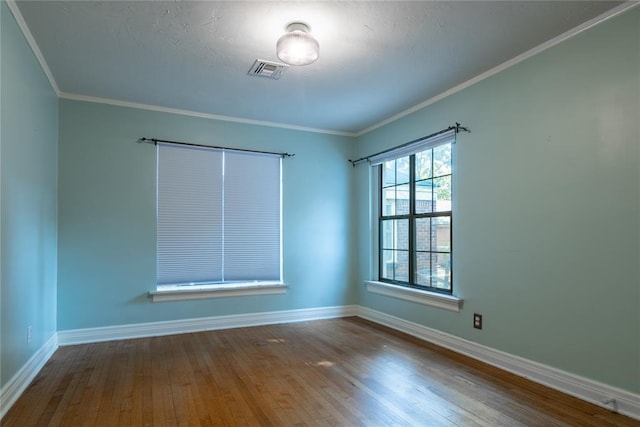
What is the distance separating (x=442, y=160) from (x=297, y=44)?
2058 mm

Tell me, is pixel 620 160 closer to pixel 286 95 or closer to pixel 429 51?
pixel 429 51

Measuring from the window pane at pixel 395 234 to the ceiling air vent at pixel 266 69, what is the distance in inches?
85.0

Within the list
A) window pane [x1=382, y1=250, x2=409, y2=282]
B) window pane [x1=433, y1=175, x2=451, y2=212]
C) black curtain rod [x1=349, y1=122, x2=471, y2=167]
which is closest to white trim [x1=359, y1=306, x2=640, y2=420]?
window pane [x1=382, y1=250, x2=409, y2=282]

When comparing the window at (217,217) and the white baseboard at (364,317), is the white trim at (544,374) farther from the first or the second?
the window at (217,217)

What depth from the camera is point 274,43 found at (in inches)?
111

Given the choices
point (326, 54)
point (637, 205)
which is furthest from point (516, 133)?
point (326, 54)

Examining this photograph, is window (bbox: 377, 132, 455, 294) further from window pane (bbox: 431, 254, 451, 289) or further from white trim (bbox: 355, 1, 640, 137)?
white trim (bbox: 355, 1, 640, 137)

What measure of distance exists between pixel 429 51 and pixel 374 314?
3.16 m

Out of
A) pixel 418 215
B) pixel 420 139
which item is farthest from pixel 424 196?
pixel 420 139

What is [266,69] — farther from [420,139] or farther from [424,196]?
[424,196]

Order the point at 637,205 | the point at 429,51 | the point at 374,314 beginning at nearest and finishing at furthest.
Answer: the point at 637,205 < the point at 429,51 < the point at 374,314

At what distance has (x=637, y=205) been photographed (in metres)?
2.33

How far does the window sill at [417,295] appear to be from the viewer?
3637 millimetres

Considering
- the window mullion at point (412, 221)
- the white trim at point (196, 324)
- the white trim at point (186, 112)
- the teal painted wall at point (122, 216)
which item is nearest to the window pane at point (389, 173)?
the window mullion at point (412, 221)
